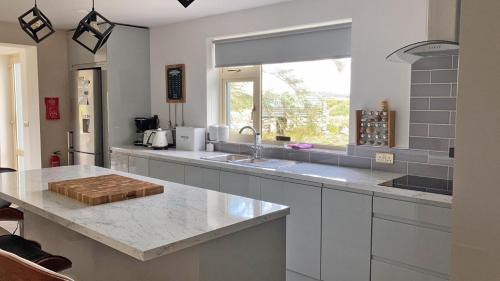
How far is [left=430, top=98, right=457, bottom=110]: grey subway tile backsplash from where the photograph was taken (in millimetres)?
2978

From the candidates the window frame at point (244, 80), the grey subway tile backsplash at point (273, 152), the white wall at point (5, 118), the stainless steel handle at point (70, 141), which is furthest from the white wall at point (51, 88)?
the grey subway tile backsplash at point (273, 152)

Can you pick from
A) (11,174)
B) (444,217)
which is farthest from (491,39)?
(11,174)

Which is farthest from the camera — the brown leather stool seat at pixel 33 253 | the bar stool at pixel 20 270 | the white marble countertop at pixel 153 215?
the brown leather stool seat at pixel 33 253

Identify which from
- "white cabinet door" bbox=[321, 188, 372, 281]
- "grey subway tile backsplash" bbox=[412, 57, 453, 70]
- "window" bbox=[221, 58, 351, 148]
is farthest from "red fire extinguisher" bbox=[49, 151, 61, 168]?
"grey subway tile backsplash" bbox=[412, 57, 453, 70]

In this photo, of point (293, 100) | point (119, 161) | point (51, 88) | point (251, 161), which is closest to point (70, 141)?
point (51, 88)

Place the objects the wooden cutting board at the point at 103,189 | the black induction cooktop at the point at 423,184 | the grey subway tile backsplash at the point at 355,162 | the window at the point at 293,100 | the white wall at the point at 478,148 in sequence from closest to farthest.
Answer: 1. the white wall at the point at 478,148
2. the wooden cutting board at the point at 103,189
3. the black induction cooktop at the point at 423,184
4. the grey subway tile backsplash at the point at 355,162
5. the window at the point at 293,100

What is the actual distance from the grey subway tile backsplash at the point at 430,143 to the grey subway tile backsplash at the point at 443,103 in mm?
231

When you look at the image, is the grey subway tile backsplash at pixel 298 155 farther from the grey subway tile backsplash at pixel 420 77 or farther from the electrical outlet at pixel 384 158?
the grey subway tile backsplash at pixel 420 77

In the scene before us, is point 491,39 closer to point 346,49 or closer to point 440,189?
point 440,189

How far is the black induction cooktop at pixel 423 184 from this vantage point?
2.72m

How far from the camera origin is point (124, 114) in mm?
5289

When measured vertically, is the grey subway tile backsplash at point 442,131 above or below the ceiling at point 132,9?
below

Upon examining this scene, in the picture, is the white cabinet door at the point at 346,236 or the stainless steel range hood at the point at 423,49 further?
the white cabinet door at the point at 346,236

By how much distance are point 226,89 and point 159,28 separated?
1.30 m
